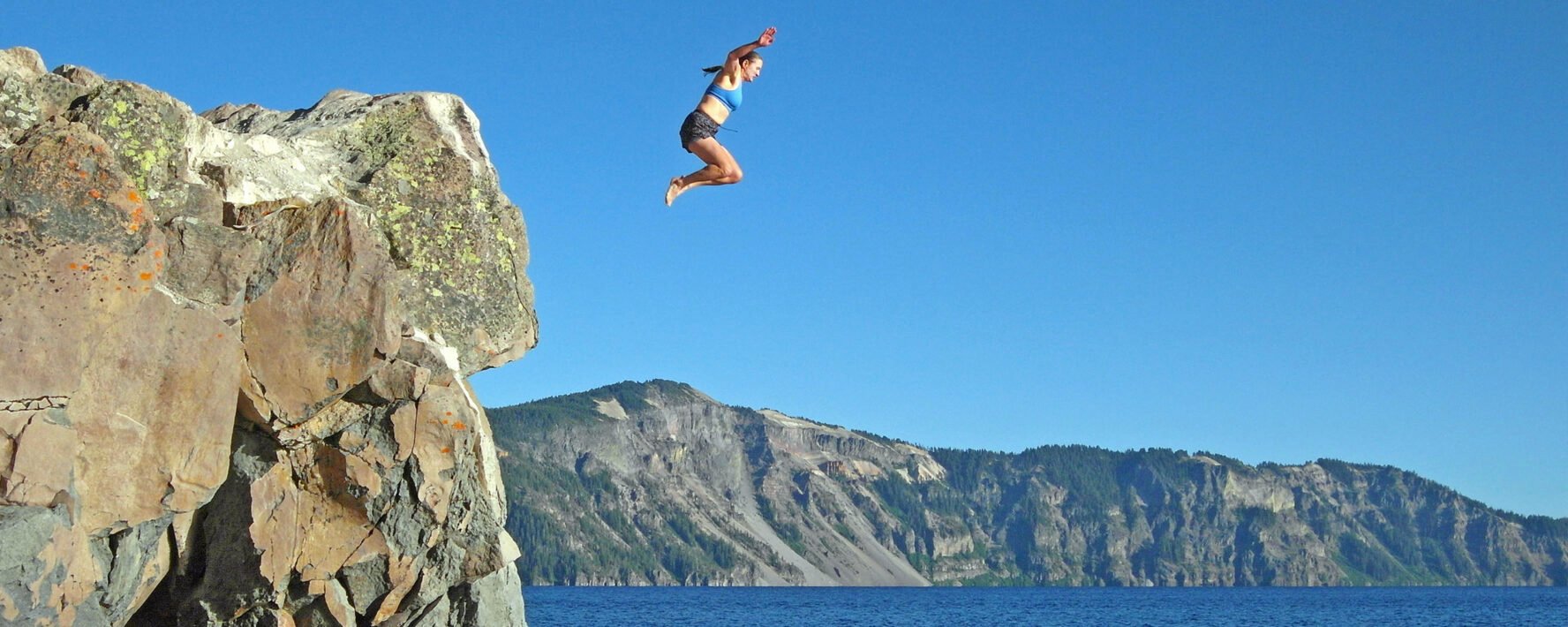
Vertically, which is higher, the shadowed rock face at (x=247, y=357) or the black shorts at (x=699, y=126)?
the black shorts at (x=699, y=126)

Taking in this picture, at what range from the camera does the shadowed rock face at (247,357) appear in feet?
58.7

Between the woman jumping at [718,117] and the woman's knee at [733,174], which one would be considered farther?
the woman's knee at [733,174]

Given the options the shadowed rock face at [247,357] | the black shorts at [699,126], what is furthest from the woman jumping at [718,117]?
the shadowed rock face at [247,357]

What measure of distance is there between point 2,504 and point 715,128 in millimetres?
9050

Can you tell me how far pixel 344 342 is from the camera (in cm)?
2030

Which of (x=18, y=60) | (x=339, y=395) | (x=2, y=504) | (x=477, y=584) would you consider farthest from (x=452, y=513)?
(x=18, y=60)

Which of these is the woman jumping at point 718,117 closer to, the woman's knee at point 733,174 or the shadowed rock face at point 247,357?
the woman's knee at point 733,174

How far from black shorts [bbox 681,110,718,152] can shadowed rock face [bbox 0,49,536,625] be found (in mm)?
5016

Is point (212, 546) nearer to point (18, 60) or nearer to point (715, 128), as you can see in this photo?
point (18, 60)

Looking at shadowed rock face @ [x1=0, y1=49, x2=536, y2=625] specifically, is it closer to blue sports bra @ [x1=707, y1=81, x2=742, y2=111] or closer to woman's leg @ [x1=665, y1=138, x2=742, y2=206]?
woman's leg @ [x1=665, y1=138, x2=742, y2=206]

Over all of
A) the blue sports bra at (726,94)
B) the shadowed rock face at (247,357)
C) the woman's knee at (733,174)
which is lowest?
the shadowed rock face at (247,357)

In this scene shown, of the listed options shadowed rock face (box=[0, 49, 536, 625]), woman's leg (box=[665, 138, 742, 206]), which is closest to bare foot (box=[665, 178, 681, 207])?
woman's leg (box=[665, 138, 742, 206])

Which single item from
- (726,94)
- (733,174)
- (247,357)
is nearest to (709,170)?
(733,174)

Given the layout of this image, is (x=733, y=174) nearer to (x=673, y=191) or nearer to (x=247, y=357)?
(x=673, y=191)
